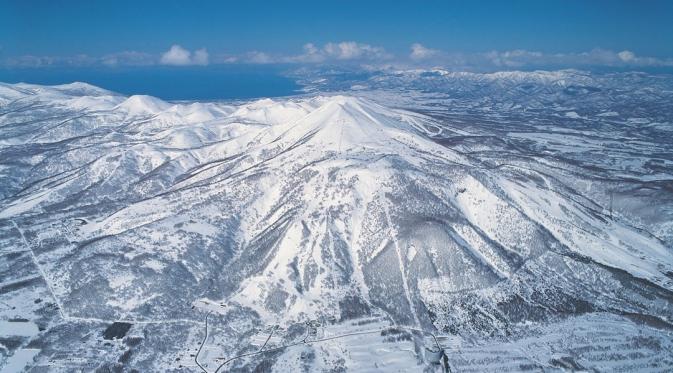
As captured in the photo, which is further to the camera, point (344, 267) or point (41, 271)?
point (41, 271)

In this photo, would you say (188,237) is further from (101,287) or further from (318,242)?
(318,242)

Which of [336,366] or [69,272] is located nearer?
[336,366]

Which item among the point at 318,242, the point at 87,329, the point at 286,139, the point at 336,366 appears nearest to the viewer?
the point at 336,366

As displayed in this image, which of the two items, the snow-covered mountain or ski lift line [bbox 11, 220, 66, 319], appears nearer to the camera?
the snow-covered mountain

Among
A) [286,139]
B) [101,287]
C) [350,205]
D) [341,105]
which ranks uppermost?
[341,105]

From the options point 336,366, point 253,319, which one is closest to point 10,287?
point 253,319

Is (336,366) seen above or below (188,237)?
below

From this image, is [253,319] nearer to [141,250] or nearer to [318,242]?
[318,242]

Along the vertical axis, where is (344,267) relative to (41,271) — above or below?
below

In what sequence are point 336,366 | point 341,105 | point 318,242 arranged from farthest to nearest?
point 341,105 < point 318,242 < point 336,366

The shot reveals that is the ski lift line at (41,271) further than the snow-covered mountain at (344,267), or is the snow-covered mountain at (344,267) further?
the ski lift line at (41,271)
